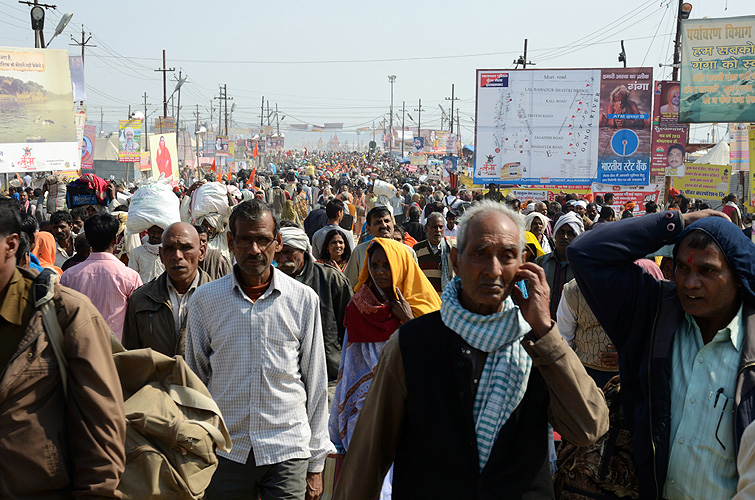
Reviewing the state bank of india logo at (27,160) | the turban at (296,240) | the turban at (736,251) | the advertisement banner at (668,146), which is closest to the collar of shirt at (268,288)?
the turban at (736,251)

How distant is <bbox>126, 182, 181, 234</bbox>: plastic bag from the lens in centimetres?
677

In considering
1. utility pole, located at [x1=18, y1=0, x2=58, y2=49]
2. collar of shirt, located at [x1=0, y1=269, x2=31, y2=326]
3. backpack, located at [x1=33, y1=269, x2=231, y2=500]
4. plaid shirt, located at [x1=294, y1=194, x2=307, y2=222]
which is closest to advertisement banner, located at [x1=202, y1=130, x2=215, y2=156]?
utility pole, located at [x1=18, y1=0, x2=58, y2=49]

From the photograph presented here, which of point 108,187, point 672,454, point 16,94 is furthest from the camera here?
point 16,94

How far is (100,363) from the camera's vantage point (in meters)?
2.46

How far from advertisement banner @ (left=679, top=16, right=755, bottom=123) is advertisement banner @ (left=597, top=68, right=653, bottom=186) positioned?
1739 mm

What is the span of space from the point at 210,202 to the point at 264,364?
5512mm

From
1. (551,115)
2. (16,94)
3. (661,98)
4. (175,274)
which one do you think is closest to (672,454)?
(175,274)

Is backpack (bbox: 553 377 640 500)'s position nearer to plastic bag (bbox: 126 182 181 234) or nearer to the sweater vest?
the sweater vest

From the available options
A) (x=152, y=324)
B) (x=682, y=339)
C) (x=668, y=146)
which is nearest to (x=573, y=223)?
(x=152, y=324)

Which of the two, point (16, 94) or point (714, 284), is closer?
point (714, 284)

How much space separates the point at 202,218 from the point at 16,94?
34.0ft

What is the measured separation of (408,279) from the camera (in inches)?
183

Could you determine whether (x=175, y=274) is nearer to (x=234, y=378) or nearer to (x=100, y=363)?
(x=234, y=378)

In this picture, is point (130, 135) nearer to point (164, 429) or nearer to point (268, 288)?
point (268, 288)
